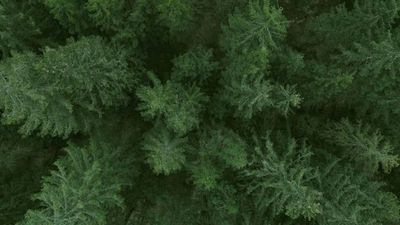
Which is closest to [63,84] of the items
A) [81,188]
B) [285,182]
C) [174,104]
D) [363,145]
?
[81,188]

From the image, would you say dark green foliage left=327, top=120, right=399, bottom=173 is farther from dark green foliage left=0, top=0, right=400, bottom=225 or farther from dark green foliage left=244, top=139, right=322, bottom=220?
dark green foliage left=244, top=139, right=322, bottom=220

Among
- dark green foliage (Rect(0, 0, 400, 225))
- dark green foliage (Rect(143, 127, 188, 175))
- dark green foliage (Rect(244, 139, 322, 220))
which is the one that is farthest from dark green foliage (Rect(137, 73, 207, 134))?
dark green foliage (Rect(244, 139, 322, 220))

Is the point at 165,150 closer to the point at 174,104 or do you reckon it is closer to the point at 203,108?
the point at 174,104

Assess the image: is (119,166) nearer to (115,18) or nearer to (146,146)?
(146,146)

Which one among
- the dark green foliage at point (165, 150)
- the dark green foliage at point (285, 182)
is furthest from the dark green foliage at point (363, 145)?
the dark green foliage at point (165, 150)

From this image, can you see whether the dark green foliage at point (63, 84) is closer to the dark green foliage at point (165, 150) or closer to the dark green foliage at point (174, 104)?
the dark green foliage at point (174, 104)

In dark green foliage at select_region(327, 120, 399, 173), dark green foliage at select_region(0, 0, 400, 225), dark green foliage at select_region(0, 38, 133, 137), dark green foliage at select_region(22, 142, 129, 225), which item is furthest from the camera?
dark green foliage at select_region(327, 120, 399, 173)

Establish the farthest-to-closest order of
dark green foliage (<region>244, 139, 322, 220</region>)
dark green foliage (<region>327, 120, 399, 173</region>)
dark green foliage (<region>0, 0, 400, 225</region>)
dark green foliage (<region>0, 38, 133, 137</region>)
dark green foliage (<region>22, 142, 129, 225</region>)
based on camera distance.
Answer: dark green foliage (<region>327, 120, 399, 173</region>) < dark green foliage (<region>244, 139, 322, 220</region>) < dark green foliage (<region>0, 0, 400, 225</region>) < dark green foliage (<region>22, 142, 129, 225</region>) < dark green foliage (<region>0, 38, 133, 137</region>)

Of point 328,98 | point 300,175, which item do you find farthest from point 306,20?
point 300,175
